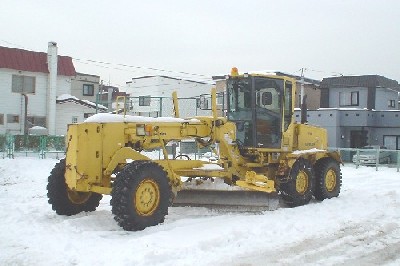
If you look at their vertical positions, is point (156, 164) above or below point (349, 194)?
above

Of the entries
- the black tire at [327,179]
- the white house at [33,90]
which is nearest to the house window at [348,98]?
the white house at [33,90]

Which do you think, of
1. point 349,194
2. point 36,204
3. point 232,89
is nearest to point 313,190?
point 349,194

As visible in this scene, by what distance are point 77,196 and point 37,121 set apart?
2461cm

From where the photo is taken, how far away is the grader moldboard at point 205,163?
7680 mm

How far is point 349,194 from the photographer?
1239 centimetres

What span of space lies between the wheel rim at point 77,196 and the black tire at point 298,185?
4.37 metres

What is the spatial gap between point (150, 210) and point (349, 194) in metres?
6.81

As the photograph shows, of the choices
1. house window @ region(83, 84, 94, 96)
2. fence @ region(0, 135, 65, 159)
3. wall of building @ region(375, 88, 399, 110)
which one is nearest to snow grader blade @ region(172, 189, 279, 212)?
fence @ region(0, 135, 65, 159)

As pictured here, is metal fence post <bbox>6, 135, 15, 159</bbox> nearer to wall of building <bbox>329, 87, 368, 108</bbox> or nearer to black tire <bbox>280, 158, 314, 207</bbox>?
black tire <bbox>280, 158, 314, 207</bbox>

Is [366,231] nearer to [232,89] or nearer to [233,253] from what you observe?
[233,253]

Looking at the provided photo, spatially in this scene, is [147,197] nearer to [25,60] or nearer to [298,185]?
[298,185]

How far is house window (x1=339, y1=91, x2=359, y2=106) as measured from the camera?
37.0 m

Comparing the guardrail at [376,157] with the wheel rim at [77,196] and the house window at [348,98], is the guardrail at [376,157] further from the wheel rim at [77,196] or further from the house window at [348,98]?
the house window at [348,98]

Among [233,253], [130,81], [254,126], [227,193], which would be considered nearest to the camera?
[233,253]
